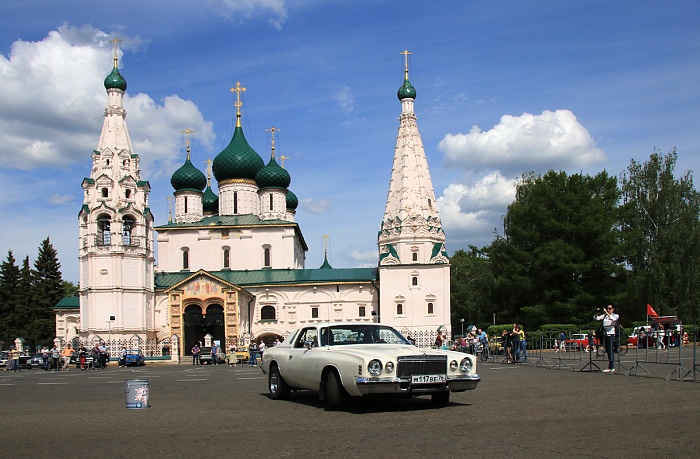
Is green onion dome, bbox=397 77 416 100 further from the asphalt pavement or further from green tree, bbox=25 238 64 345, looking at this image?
the asphalt pavement

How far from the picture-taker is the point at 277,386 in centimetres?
1391

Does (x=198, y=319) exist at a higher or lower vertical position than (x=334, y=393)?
lower

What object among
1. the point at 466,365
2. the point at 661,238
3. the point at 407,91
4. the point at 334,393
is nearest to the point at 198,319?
the point at 407,91

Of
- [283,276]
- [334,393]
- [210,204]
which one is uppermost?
[210,204]

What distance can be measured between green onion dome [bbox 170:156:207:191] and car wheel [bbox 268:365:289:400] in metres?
53.1

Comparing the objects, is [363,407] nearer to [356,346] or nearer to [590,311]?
[356,346]

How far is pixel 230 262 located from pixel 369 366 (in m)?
52.7

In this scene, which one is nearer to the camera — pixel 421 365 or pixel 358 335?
pixel 421 365

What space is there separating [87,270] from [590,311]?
1403 inches

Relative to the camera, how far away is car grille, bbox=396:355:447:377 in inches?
437

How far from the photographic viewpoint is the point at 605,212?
54.1 meters

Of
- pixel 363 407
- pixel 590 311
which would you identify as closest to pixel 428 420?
pixel 363 407

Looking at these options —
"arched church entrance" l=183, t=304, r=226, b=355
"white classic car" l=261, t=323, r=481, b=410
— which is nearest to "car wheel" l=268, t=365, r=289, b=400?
"white classic car" l=261, t=323, r=481, b=410

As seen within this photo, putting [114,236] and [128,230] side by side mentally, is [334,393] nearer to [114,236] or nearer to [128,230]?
[114,236]
